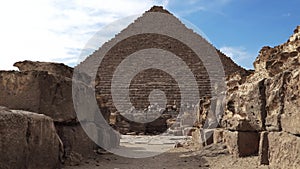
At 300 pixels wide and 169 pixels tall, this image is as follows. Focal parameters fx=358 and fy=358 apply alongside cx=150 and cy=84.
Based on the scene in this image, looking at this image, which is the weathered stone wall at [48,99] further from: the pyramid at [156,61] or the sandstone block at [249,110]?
the pyramid at [156,61]

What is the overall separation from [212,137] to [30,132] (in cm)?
417

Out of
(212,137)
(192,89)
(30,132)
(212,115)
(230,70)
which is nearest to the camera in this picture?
(30,132)

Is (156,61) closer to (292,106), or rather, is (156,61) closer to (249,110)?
(249,110)

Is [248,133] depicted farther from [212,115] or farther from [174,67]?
[174,67]

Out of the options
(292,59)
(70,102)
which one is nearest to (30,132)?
(70,102)

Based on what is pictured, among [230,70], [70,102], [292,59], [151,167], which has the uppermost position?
[230,70]

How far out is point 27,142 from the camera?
3701 mm

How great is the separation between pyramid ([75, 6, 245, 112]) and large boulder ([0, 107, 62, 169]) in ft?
151

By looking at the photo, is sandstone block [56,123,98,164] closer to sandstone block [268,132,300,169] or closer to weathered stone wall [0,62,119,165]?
weathered stone wall [0,62,119,165]

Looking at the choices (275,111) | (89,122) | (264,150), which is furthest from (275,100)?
(89,122)

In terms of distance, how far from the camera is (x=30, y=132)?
12.4 feet

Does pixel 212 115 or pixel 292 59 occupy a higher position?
pixel 292 59

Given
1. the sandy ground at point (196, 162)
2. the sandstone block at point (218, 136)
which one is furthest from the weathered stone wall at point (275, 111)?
the sandstone block at point (218, 136)

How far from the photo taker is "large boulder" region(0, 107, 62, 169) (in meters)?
3.32
